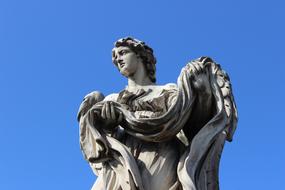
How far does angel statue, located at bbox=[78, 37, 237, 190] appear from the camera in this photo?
7.20 meters

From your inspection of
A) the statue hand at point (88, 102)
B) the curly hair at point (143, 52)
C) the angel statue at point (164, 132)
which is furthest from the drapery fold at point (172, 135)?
the curly hair at point (143, 52)

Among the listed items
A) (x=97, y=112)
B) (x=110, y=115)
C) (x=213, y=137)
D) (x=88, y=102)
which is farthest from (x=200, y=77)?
(x=88, y=102)

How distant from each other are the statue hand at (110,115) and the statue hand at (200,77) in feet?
3.43

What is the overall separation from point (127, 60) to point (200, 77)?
128 cm

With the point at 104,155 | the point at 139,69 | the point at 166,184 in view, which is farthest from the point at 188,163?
the point at 139,69

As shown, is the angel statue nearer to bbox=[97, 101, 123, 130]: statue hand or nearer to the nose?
bbox=[97, 101, 123, 130]: statue hand

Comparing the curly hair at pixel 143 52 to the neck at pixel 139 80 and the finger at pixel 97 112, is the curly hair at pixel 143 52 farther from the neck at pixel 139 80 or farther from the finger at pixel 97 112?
the finger at pixel 97 112

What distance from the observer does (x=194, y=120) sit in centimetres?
768

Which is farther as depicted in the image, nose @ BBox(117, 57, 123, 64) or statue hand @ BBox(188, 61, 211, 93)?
nose @ BBox(117, 57, 123, 64)

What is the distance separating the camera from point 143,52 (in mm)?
8477

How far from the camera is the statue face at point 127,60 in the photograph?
835 cm

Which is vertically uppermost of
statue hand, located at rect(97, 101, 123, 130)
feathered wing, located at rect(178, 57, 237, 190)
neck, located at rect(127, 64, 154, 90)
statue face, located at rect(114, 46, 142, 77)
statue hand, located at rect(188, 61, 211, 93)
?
statue face, located at rect(114, 46, 142, 77)

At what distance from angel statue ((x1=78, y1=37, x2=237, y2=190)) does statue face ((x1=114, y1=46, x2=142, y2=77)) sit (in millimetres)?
459

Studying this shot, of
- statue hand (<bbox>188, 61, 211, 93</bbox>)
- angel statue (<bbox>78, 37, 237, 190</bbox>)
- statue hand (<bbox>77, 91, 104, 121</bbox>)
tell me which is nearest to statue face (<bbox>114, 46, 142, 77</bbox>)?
angel statue (<bbox>78, 37, 237, 190</bbox>)
